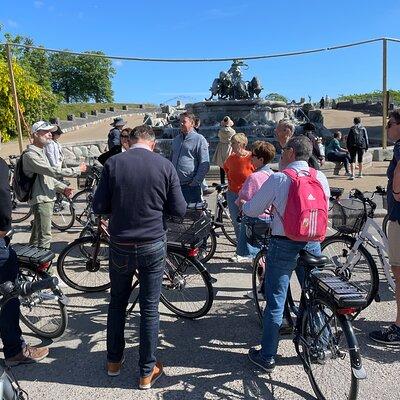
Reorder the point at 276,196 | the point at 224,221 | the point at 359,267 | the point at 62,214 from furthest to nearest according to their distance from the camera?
1. the point at 62,214
2. the point at 224,221
3. the point at 359,267
4. the point at 276,196

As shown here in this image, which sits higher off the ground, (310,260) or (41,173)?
(41,173)

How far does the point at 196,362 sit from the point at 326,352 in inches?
44.5

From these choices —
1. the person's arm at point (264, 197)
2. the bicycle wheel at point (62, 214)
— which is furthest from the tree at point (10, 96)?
the person's arm at point (264, 197)

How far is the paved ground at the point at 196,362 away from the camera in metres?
3.31

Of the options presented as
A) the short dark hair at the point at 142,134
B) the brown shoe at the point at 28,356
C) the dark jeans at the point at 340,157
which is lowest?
the brown shoe at the point at 28,356

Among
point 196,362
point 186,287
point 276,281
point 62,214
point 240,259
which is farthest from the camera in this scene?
point 62,214

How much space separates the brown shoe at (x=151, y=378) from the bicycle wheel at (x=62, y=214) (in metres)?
5.17

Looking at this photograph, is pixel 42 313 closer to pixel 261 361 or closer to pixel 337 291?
pixel 261 361

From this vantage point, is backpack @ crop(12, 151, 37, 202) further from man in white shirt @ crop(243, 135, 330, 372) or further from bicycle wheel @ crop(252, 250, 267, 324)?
man in white shirt @ crop(243, 135, 330, 372)

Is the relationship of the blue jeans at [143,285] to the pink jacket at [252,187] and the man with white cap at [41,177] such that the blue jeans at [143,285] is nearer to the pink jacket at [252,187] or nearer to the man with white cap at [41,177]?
the pink jacket at [252,187]

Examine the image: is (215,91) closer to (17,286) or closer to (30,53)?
(17,286)

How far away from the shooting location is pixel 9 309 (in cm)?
354

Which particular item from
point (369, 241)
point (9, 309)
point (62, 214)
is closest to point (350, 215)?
point (369, 241)

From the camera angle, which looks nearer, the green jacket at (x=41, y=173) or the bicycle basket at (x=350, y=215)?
the bicycle basket at (x=350, y=215)
